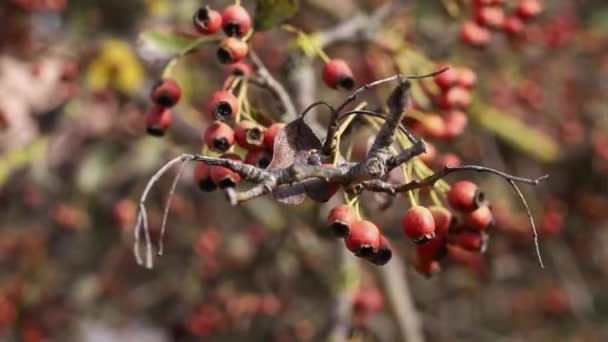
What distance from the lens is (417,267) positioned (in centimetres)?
166

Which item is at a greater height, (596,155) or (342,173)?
(342,173)

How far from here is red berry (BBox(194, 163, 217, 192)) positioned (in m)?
1.41

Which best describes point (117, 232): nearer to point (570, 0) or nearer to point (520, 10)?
point (520, 10)

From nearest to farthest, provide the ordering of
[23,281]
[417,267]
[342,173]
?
[342,173]
[417,267]
[23,281]

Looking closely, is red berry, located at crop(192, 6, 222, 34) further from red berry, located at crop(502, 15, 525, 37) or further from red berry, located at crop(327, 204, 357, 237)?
red berry, located at crop(502, 15, 525, 37)

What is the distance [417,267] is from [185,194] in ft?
7.65

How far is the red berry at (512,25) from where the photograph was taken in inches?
86.7

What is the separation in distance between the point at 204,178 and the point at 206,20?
0.28 meters

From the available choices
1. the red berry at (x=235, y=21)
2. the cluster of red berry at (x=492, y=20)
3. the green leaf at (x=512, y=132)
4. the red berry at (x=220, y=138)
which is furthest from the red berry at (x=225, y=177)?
the green leaf at (x=512, y=132)

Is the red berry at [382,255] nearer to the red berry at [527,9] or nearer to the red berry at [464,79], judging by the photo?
the red berry at [464,79]

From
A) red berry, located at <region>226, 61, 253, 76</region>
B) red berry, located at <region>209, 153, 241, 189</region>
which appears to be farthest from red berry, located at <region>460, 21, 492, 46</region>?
red berry, located at <region>209, 153, 241, 189</region>

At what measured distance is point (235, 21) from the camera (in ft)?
4.87

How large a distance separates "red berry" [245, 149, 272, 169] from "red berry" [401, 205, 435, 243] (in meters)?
0.23

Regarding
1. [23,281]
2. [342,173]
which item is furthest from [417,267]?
[23,281]
